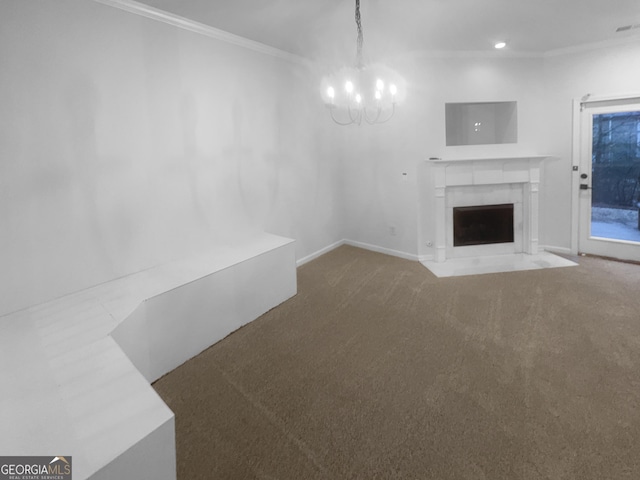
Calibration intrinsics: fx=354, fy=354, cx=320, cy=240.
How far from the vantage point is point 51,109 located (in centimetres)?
228

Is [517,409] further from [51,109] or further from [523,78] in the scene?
[523,78]

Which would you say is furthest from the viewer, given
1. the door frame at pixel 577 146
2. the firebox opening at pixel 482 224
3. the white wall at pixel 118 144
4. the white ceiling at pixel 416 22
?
the firebox opening at pixel 482 224

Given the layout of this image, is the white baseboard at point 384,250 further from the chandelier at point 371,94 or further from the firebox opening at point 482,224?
the chandelier at point 371,94

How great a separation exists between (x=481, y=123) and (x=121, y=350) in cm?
471

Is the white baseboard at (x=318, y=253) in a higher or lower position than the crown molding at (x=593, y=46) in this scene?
lower

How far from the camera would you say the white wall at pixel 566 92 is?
409cm

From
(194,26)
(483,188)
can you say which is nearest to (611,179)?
(483,188)

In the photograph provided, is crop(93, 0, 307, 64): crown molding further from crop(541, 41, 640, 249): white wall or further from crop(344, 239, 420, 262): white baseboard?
crop(541, 41, 640, 249): white wall

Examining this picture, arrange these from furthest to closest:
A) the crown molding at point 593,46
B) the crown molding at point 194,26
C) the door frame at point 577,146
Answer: the door frame at point 577,146 → the crown molding at point 593,46 → the crown molding at point 194,26

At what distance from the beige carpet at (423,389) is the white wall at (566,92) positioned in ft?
4.41

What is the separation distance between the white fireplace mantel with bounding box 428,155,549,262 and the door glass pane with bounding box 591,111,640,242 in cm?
65

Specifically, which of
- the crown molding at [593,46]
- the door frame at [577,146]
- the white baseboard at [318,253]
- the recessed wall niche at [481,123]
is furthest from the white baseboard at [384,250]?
the crown molding at [593,46]

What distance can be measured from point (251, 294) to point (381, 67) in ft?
10.9

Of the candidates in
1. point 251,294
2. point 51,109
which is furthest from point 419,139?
point 51,109
